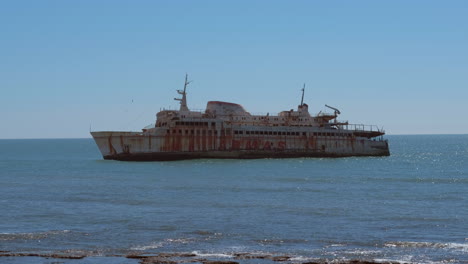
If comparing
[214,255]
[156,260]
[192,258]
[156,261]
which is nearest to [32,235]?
[156,260]

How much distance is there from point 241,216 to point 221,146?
153ft

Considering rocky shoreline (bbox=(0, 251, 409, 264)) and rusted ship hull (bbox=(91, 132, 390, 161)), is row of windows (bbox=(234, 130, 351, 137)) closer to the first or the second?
rusted ship hull (bbox=(91, 132, 390, 161))

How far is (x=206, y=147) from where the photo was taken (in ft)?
255

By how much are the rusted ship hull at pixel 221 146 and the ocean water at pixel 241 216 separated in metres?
17.0

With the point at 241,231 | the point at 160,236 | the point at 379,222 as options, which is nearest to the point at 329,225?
the point at 379,222

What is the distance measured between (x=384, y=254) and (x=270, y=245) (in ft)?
15.0

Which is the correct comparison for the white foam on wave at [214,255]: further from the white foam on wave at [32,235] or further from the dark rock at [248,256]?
the white foam on wave at [32,235]

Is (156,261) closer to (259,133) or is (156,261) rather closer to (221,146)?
(221,146)

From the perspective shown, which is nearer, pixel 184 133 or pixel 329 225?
pixel 329 225

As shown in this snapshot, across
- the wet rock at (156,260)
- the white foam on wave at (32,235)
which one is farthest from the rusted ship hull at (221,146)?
the wet rock at (156,260)

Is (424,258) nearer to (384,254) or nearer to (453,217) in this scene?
(384,254)

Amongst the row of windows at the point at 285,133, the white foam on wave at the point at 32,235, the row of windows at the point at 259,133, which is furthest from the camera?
the row of windows at the point at 285,133

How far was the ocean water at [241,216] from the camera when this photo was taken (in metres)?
24.0

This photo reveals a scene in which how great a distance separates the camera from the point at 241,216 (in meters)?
31.9
